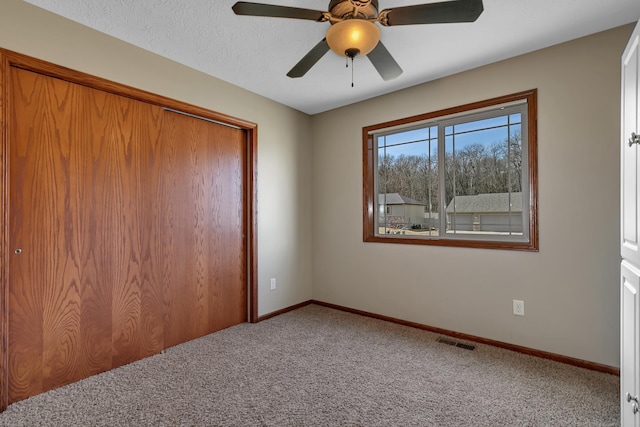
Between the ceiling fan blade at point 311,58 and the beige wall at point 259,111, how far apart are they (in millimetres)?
1115

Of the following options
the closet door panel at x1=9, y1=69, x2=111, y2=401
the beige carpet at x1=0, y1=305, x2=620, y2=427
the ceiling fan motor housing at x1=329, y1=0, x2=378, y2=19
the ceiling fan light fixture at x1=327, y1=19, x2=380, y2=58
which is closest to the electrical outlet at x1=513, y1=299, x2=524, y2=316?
the beige carpet at x1=0, y1=305, x2=620, y2=427

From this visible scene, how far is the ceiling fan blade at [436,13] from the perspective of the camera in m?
1.43

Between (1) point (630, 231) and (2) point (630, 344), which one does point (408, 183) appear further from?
(2) point (630, 344)

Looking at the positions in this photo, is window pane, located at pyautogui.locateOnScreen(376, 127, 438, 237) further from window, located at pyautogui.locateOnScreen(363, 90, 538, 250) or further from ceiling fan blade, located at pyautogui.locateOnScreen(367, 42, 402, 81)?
ceiling fan blade, located at pyautogui.locateOnScreen(367, 42, 402, 81)

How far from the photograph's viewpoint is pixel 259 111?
331cm

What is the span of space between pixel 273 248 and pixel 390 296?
1.33m

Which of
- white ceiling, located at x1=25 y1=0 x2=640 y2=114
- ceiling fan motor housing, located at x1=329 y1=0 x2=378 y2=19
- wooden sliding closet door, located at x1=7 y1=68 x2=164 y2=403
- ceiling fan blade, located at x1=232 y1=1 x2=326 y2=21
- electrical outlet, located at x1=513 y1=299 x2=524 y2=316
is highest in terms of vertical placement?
white ceiling, located at x1=25 y1=0 x2=640 y2=114

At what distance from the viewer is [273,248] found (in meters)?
3.46

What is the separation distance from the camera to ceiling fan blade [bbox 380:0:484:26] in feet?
4.68

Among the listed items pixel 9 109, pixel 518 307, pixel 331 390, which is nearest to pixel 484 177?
pixel 518 307

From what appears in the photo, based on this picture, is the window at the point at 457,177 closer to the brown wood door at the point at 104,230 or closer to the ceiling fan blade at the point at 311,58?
the ceiling fan blade at the point at 311,58

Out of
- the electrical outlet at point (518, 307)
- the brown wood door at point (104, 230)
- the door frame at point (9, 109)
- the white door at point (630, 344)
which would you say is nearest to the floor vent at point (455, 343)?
the electrical outlet at point (518, 307)

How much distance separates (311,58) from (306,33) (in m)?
0.34

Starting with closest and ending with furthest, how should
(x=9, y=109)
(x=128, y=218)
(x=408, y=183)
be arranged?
1. (x=9, y=109)
2. (x=128, y=218)
3. (x=408, y=183)
